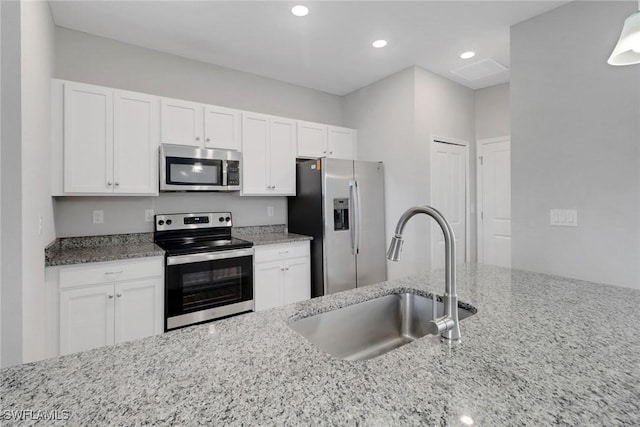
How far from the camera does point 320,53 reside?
120 inches

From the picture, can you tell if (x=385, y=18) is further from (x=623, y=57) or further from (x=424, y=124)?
(x=623, y=57)

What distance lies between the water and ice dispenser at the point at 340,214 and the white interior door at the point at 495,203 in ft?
6.65

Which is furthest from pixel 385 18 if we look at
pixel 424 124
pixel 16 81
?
pixel 16 81

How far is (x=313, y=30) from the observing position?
2.64 m

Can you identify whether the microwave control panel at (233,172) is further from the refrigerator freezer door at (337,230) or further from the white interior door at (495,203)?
the white interior door at (495,203)

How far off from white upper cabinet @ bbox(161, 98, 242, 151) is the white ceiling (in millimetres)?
606

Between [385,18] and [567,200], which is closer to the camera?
[567,200]

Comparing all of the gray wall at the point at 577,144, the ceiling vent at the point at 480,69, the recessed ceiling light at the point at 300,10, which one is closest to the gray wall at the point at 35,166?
the recessed ceiling light at the point at 300,10

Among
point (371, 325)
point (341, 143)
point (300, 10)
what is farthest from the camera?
point (341, 143)

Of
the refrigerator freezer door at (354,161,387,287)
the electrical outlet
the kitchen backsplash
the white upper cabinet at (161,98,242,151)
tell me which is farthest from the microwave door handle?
the refrigerator freezer door at (354,161,387,287)

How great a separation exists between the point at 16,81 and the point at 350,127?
11.2 feet

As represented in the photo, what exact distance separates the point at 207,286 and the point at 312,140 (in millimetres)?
2003

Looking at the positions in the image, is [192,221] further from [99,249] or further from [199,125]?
[199,125]

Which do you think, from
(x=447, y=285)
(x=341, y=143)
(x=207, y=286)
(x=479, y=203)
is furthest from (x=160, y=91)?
(x=479, y=203)
